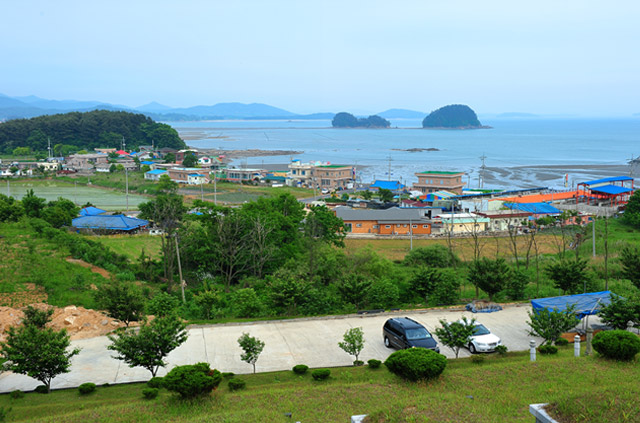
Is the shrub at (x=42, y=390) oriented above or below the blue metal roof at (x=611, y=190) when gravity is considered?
below

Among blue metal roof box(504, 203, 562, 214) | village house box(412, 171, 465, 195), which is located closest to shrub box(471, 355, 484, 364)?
blue metal roof box(504, 203, 562, 214)

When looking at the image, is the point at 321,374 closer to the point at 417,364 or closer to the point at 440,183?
the point at 417,364

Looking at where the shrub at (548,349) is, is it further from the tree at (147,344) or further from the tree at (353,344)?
the tree at (147,344)

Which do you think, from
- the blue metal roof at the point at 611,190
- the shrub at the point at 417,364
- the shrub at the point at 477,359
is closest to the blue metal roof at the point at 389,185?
the blue metal roof at the point at 611,190

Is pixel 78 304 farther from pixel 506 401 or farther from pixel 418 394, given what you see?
pixel 506 401

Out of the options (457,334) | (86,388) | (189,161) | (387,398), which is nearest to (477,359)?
(457,334)

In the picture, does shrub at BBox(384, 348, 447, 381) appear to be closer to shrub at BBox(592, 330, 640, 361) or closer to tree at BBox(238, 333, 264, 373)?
tree at BBox(238, 333, 264, 373)

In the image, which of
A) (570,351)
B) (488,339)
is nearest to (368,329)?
(488,339)
